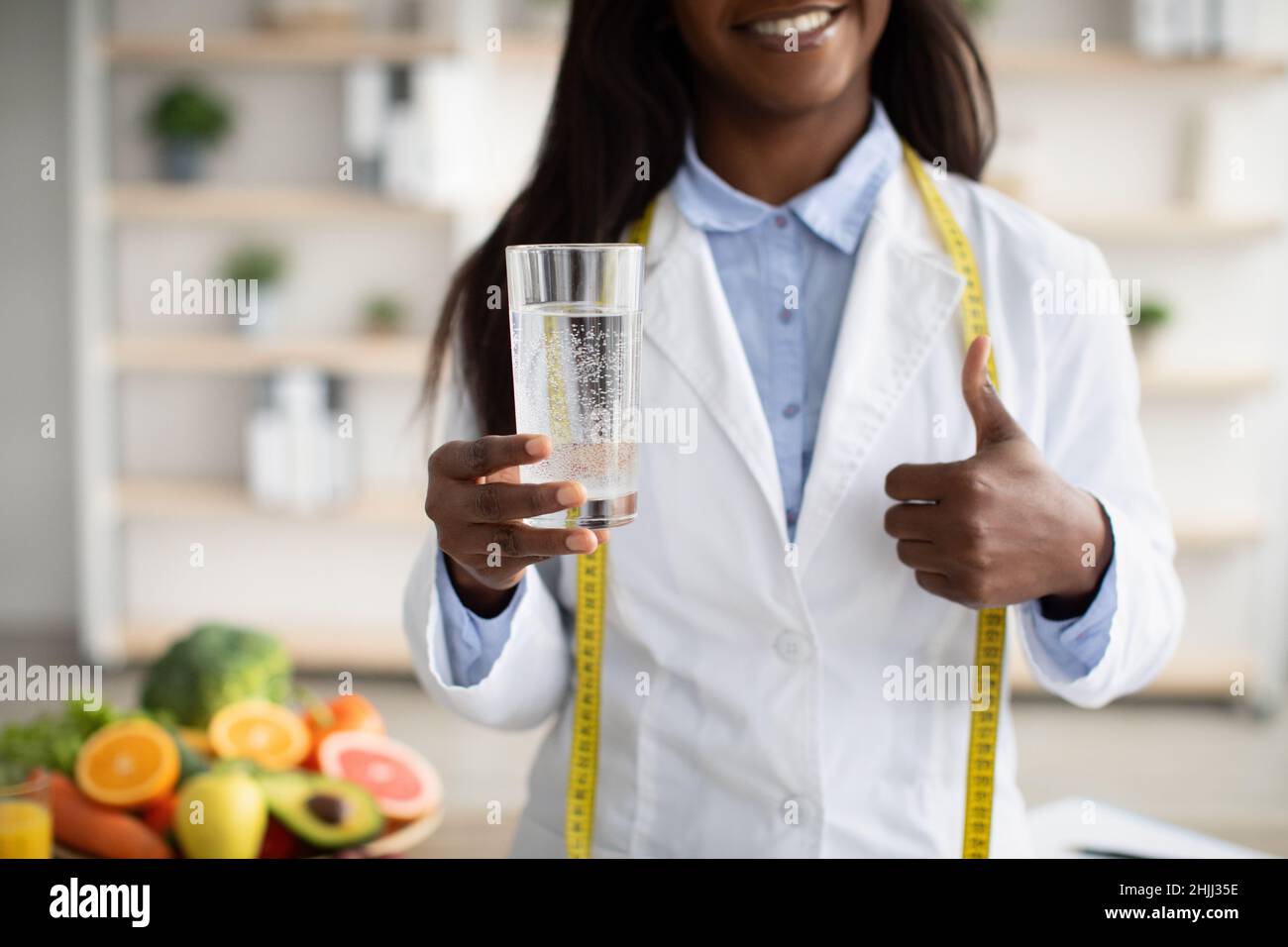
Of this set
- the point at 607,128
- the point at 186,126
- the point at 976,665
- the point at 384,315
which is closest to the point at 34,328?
the point at 186,126

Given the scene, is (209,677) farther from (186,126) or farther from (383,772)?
(186,126)

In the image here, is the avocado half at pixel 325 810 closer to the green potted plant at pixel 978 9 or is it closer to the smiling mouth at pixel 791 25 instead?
the smiling mouth at pixel 791 25

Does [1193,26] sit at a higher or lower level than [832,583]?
higher

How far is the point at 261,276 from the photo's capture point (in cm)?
488

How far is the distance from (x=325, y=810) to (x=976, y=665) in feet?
2.57

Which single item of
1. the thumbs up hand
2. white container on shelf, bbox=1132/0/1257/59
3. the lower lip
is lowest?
the thumbs up hand

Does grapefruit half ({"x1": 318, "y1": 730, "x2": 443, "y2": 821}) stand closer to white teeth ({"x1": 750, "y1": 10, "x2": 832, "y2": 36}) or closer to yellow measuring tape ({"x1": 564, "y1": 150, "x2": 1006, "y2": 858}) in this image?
yellow measuring tape ({"x1": 564, "y1": 150, "x2": 1006, "y2": 858})

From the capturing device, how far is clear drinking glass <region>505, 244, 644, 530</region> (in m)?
1.07

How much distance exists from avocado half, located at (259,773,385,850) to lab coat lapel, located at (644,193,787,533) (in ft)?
2.01

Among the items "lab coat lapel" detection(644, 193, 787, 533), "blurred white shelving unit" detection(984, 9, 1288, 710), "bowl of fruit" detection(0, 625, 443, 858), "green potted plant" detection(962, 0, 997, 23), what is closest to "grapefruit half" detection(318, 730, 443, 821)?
"bowl of fruit" detection(0, 625, 443, 858)
